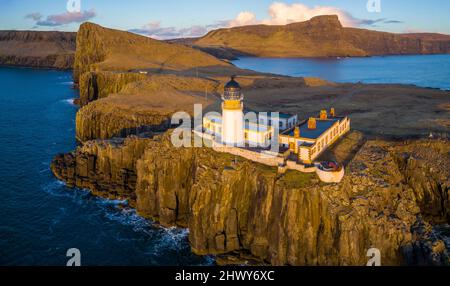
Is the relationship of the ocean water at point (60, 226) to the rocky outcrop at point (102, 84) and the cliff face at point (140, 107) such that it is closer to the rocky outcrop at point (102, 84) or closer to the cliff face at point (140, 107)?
the cliff face at point (140, 107)

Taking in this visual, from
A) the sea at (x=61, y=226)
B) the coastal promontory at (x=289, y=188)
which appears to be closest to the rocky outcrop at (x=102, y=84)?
the coastal promontory at (x=289, y=188)

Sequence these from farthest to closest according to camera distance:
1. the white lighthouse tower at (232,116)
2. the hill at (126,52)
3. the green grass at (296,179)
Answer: the hill at (126,52), the white lighthouse tower at (232,116), the green grass at (296,179)

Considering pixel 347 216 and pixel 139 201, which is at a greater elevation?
pixel 347 216

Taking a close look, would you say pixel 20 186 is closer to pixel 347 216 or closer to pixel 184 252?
pixel 184 252

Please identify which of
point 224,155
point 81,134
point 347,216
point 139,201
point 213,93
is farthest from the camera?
point 213,93

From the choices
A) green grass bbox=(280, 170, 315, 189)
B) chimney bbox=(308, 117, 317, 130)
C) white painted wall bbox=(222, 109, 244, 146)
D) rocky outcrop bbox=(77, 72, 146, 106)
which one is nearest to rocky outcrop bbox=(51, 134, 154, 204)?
white painted wall bbox=(222, 109, 244, 146)
